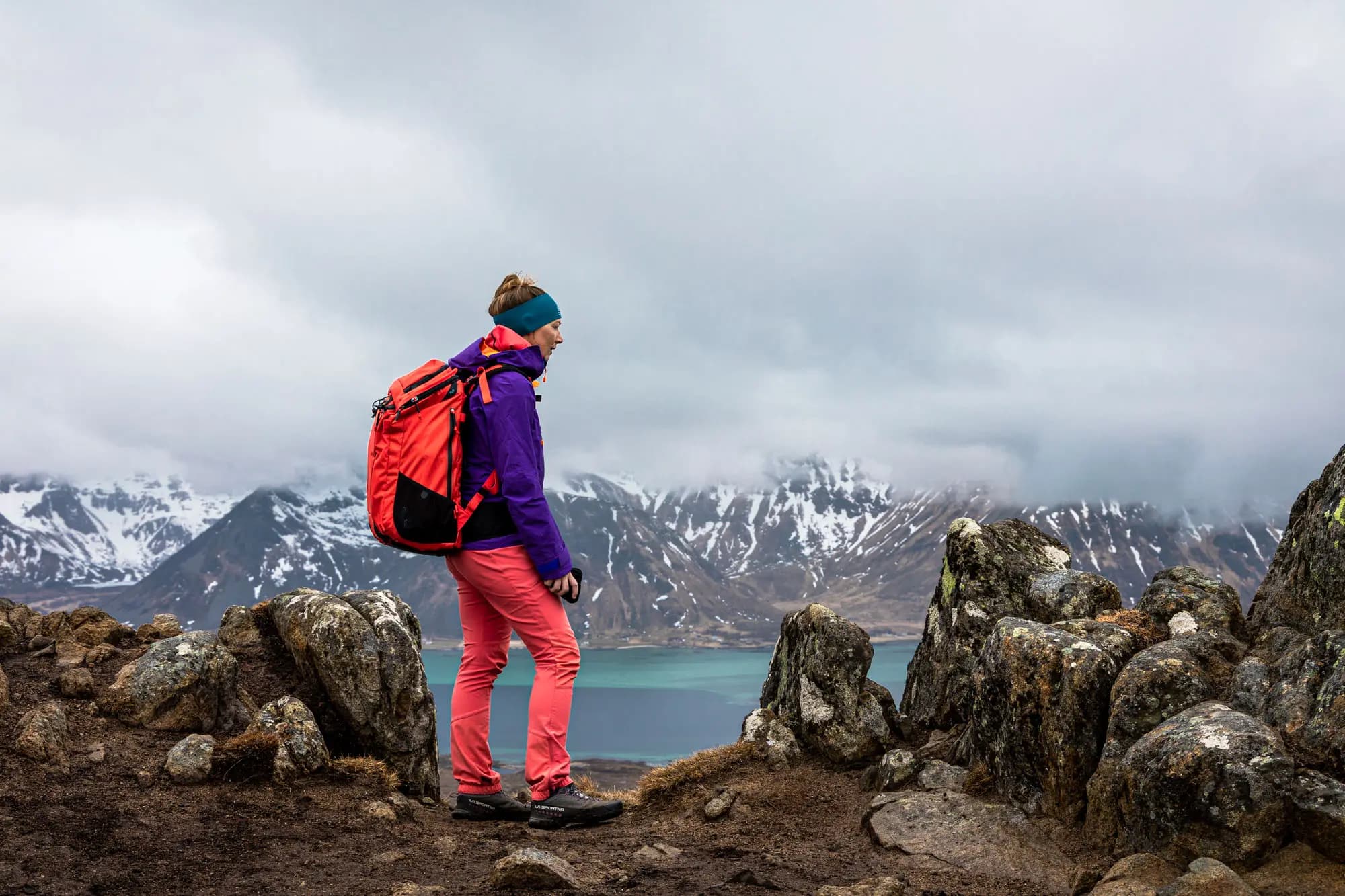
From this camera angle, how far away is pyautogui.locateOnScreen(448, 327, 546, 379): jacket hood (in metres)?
8.08

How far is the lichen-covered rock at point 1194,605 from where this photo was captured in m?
9.77

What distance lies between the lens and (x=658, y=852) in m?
7.88

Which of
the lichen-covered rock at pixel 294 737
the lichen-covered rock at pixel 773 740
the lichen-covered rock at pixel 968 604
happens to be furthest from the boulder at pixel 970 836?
the lichen-covered rock at pixel 294 737

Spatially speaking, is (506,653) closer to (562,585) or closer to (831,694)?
(562,585)

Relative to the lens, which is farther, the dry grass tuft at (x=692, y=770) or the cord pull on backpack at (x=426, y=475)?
the dry grass tuft at (x=692, y=770)

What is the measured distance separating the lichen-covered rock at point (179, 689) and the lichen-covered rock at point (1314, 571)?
1191 centimetres

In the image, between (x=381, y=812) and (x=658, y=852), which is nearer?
(x=658, y=852)

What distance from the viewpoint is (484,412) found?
25.6 feet

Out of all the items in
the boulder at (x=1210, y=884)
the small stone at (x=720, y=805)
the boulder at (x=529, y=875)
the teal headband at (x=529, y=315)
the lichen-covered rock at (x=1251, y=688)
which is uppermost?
the teal headband at (x=529, y=315)

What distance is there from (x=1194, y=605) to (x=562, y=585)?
739cm

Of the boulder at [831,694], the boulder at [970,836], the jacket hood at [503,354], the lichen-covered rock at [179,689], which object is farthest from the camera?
the boulder at [831,694]

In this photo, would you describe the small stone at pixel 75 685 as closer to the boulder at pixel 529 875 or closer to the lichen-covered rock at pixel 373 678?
the lichen-covered rock at pixel 373 678

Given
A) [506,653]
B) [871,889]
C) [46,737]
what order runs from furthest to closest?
[46,737]
[506,653]
[871,889]

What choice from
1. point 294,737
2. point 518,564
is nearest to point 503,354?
point 518,564
